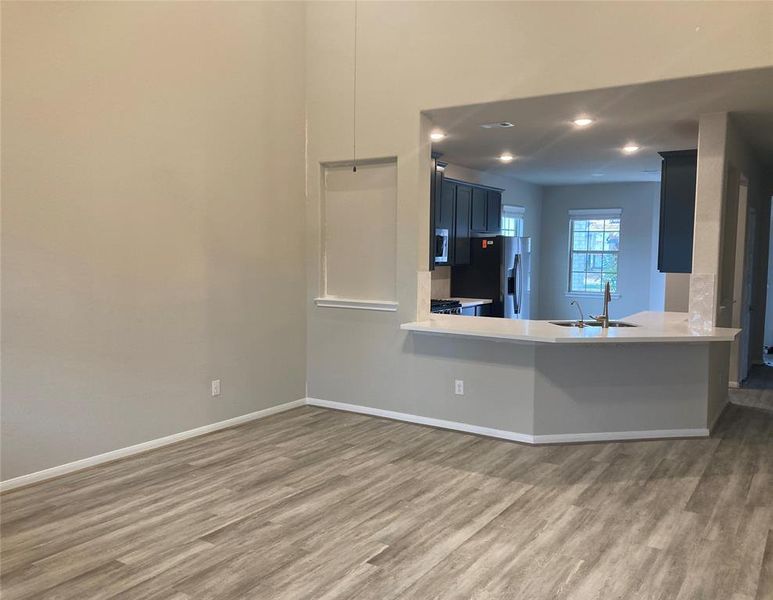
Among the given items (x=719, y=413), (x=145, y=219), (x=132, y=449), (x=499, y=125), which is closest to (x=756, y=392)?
(x=719, y=413)

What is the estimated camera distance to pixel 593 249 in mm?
9992

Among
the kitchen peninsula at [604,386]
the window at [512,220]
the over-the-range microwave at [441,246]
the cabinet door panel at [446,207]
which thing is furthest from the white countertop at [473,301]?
the kitchen peninsula at [604,386]

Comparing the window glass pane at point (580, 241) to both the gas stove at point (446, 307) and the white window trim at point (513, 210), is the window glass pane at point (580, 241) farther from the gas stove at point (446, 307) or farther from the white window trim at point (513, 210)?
the gas stove at point (446, 307)

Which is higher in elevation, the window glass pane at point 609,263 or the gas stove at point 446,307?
the window glass pane at point 609,263

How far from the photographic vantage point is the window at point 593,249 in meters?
9.80

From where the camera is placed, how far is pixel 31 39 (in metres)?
3.40

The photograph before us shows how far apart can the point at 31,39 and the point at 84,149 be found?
25.0 inches

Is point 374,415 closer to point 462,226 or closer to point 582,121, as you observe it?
point 582,121

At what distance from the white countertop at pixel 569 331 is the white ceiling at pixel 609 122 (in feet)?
5.22

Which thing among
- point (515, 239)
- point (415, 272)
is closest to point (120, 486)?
point (415, 272)

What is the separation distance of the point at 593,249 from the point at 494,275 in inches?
119

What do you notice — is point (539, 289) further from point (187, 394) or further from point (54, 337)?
point (54, 337)

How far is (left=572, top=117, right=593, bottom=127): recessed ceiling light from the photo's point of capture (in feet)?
15.6

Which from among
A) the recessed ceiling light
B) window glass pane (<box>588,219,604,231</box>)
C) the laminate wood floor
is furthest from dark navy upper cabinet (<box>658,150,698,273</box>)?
window glass pane (<box>588,219,604,231</box>)
